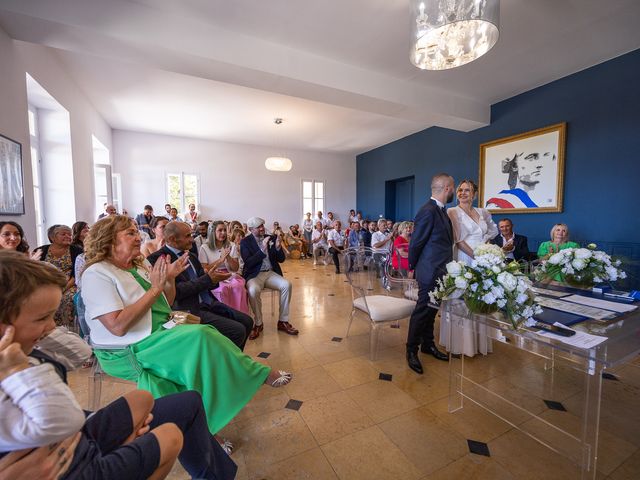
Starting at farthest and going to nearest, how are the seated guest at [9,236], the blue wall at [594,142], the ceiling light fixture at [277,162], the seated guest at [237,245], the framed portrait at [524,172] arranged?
the ceiling light fixture at [277,162], the framed portrait at [524,172], the blue wall at [594,142], the seated guest at [237,245], the seated guest at [9,236]

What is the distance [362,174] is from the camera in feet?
34.1

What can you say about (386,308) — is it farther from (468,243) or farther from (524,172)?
(524,172)

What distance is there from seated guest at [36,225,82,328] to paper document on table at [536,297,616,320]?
12.5ft

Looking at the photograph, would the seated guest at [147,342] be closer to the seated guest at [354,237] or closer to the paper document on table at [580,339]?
the paper document on table at [580,339]

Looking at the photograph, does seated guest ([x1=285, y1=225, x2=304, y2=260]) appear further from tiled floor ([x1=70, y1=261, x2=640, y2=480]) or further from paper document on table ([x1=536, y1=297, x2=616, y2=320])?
paper document on table ([x1=536, y1=297, x2=616, y2=320])

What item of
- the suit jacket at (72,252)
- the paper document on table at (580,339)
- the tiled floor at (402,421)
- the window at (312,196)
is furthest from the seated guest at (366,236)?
the paper document on table at (580,339)

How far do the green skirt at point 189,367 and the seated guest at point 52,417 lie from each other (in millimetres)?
303

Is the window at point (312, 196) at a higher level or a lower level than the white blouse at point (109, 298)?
higher

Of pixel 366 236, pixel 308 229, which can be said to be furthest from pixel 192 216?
pixel 366 236

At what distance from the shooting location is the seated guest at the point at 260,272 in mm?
3209

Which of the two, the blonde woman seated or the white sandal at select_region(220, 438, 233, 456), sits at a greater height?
the blonde woman seated

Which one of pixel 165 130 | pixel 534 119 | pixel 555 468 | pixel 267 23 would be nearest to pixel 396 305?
pixel 555 468

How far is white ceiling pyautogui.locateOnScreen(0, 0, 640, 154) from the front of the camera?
9.25 ft

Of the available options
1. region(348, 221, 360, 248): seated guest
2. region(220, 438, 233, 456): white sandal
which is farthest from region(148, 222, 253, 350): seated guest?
region(348, 221, 360, 248): seated guest
